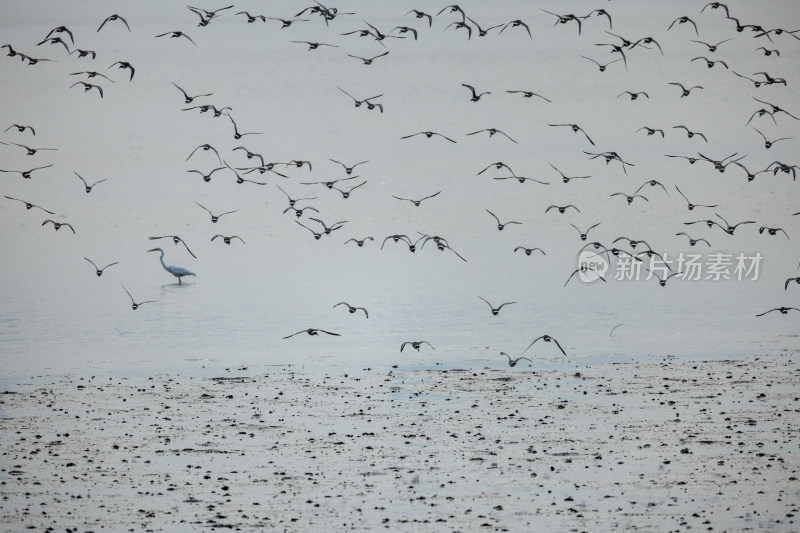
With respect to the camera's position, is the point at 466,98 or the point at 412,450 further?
the point at 466,98

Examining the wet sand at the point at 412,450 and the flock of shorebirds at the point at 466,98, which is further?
the flock of shorebirds at the point at 466,98

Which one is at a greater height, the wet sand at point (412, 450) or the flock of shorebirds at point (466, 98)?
the flock of shorebirds at point (466, 98)

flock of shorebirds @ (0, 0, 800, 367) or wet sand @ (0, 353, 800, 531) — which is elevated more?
flock of shorebirds @ (0, 0, 800, 367)

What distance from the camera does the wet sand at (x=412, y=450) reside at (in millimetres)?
22125

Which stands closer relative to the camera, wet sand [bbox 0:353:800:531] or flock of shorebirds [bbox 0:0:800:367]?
wet sand [bbox 0:353:800:531]

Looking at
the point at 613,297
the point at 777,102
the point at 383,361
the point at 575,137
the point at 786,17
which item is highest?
the point at 786,17

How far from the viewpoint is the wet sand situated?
22125mm

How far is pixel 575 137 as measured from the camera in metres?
74.9

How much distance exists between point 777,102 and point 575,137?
1860 cm

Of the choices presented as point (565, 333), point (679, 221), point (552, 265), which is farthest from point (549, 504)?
point (679, 221)

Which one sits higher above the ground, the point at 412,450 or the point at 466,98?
the point at 466,98

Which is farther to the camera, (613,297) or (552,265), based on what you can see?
(552,265)

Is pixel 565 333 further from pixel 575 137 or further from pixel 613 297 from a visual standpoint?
pixel 575 137

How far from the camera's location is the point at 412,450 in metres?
25.9
